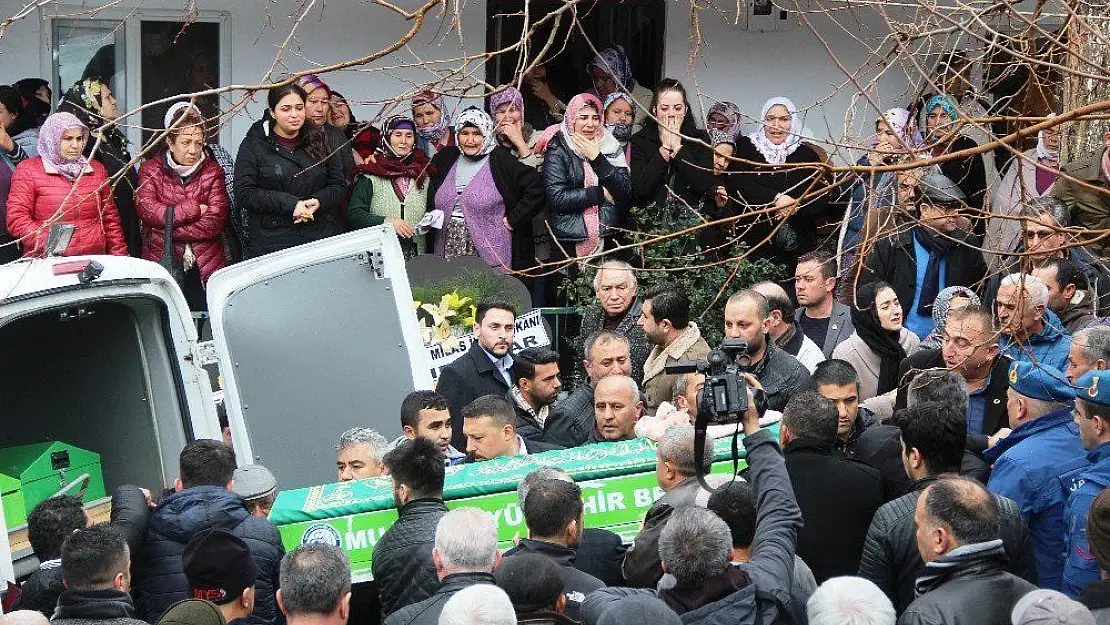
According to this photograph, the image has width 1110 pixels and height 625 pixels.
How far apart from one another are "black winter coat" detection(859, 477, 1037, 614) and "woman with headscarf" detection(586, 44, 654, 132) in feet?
21.5

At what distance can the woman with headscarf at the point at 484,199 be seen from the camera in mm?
11648

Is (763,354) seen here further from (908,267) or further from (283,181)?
(283,181)

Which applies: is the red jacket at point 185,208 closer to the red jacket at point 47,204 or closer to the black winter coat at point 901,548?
the red jacket at point 47,204

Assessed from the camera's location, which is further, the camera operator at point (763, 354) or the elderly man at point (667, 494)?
the camera operator at point (763, 354)

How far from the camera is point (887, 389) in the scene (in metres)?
9.27

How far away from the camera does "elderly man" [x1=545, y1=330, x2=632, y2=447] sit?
8523 mm

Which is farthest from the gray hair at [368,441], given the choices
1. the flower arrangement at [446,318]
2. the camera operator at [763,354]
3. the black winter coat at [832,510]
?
the flower arrangement at [446,318]

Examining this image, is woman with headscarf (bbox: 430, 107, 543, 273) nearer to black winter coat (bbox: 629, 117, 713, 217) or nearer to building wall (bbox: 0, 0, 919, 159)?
black winter coat (bbox: 629, 117, 713, 217)

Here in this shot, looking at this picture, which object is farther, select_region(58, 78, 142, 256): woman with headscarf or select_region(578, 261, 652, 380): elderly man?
select_region(58, 78, 142, 256): woman with headscarf

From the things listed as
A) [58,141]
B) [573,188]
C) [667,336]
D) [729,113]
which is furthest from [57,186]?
[729,113]

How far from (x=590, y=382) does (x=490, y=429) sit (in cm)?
145

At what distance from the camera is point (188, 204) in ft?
37.0

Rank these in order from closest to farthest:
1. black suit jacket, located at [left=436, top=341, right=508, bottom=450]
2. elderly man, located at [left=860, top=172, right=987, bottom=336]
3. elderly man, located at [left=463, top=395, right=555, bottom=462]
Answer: elderly man, located at [left=463, top=395, right=555, bottom=462] < black suit jacket, located at [left=436, top=341, right=508, bottom=450] < elderly man, located at [left=860, top=172, right=987, bottom=336]

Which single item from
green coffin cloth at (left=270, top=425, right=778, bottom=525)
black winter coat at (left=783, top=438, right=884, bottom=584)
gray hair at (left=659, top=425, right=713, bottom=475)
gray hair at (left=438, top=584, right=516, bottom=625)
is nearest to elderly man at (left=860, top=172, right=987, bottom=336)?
green coffin cloth at (left=270, top=425, right=778, bottom=525)
